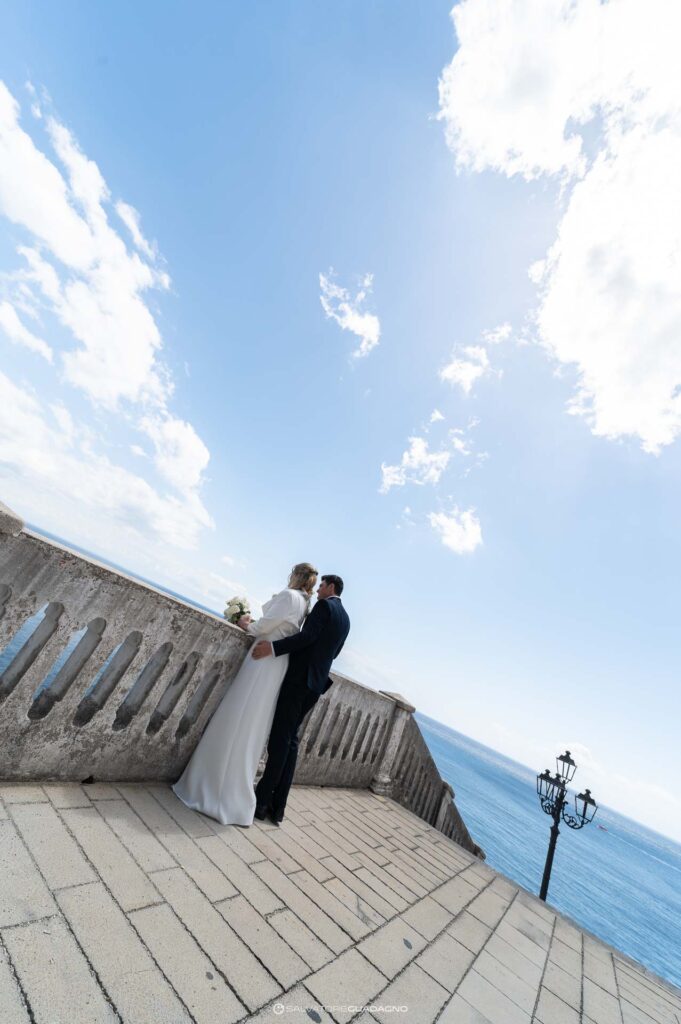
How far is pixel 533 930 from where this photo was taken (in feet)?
14.0

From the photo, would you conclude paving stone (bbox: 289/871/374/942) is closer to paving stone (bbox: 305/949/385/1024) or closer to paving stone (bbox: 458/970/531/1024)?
paving stone (bbox: 305/949/385/1024)

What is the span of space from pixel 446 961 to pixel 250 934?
60.0 inches

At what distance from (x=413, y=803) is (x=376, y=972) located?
6264 millimetres

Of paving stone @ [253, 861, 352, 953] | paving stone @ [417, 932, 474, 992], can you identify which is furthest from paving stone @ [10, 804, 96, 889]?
paving stone @ [417, 932, 474, 992]

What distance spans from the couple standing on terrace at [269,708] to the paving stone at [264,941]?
3.90ft

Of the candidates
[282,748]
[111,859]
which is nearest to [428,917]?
[282,748]

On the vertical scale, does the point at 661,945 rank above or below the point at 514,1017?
below

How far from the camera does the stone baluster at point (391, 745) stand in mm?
7367

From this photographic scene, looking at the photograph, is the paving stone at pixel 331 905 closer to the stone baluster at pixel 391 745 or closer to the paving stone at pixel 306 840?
the paving stone at pixel 306 840

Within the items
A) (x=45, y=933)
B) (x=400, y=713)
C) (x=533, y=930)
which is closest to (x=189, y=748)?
(x=45, y=933)

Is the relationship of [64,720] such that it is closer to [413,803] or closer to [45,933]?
[45,933]

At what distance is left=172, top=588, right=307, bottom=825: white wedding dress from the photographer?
3818 mm

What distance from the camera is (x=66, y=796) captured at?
3.13 meters

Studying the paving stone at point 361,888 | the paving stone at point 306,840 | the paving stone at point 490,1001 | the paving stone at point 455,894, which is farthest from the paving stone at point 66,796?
the paving stone at point 455,894
